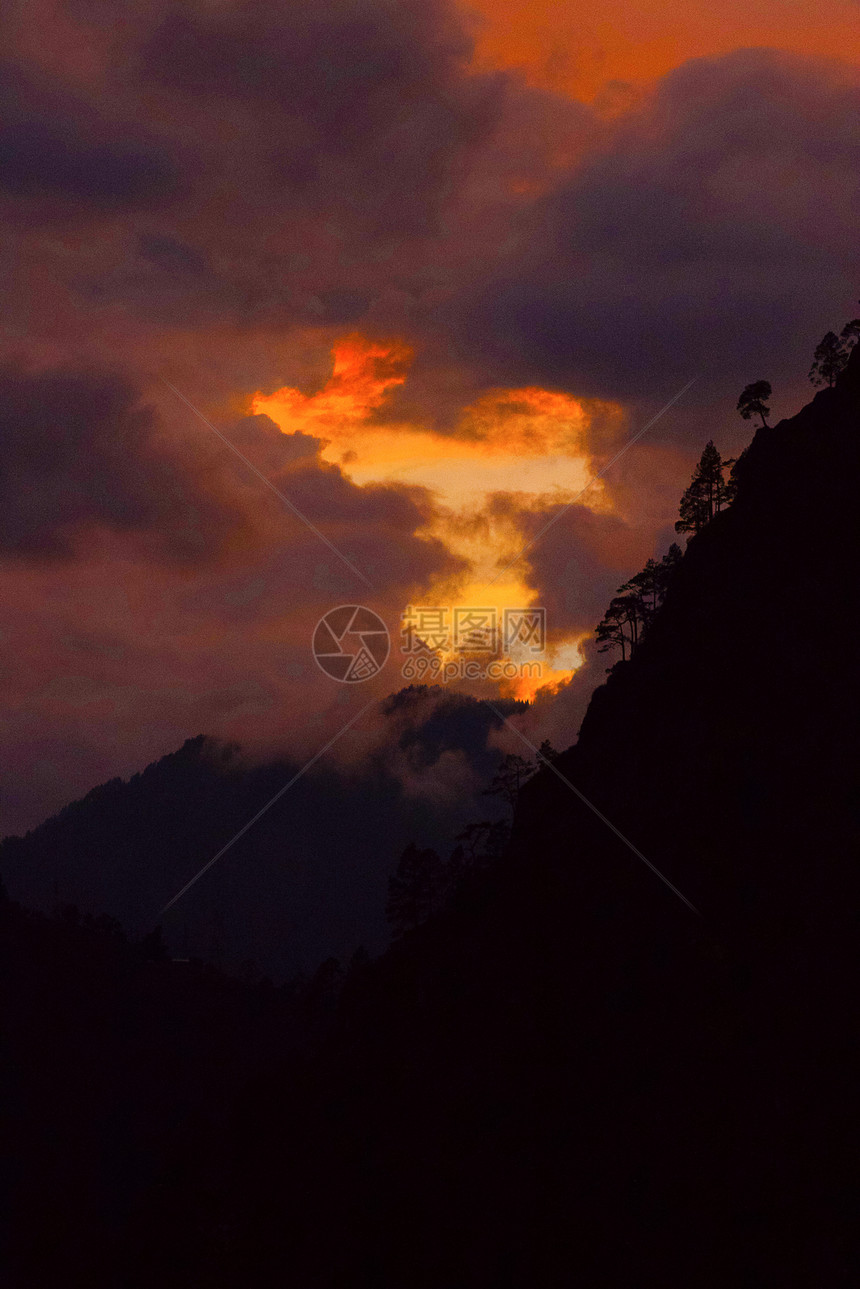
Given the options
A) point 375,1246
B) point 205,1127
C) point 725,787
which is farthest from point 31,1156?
point 725,787

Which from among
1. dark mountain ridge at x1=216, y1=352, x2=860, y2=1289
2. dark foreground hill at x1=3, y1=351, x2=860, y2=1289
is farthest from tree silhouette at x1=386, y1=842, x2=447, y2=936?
dark mountain ridge at x1=216, y1=352, x2=860, y2=1289

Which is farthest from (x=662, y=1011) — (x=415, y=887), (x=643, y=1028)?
(x=415, y=887)

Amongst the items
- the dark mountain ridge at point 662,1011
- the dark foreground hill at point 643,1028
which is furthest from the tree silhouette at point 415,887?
→ the dark mountain ridge at point 662,1011

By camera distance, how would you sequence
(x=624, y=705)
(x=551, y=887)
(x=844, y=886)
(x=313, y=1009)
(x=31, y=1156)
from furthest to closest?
(x=31, y=1156)
(x=313, y=1009)
(x=624, y=705)
(x=551, y=887)
(x=844, y=886)

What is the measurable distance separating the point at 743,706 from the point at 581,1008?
1011 inches

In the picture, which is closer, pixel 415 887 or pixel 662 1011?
pixel 662 1011

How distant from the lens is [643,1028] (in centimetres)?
5762

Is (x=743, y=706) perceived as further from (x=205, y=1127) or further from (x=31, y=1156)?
(x=31, y=1156)

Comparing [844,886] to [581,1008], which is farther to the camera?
[581,1008]

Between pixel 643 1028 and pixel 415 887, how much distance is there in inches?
2321

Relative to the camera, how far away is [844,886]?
54250 millimetres

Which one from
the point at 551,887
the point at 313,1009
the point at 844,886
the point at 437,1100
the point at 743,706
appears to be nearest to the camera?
the point at 844,886

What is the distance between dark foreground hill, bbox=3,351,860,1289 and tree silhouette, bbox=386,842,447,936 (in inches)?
900

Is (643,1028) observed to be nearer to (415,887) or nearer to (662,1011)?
(662,1011)
